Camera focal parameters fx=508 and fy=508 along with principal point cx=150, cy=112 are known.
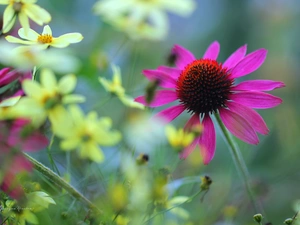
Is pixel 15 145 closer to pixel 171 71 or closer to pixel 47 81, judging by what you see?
pixel 47 81

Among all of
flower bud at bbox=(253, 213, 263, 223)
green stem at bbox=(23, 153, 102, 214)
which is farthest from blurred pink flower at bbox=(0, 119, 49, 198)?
flower bud at bbox=(253, 213, 263, 223)

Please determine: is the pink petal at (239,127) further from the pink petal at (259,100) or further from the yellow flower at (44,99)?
the yellow flower at (44,99)

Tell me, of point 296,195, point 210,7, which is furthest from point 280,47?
point 296,195

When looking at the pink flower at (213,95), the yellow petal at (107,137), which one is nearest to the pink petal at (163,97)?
the pink flower at (213,95)

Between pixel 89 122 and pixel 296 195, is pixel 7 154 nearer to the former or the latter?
pixel 89 122

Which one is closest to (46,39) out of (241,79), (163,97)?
(163,97)

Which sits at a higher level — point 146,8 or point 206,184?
point 146,8

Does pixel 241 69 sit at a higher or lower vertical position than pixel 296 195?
higher

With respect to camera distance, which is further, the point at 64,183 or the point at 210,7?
the point at 210,7
